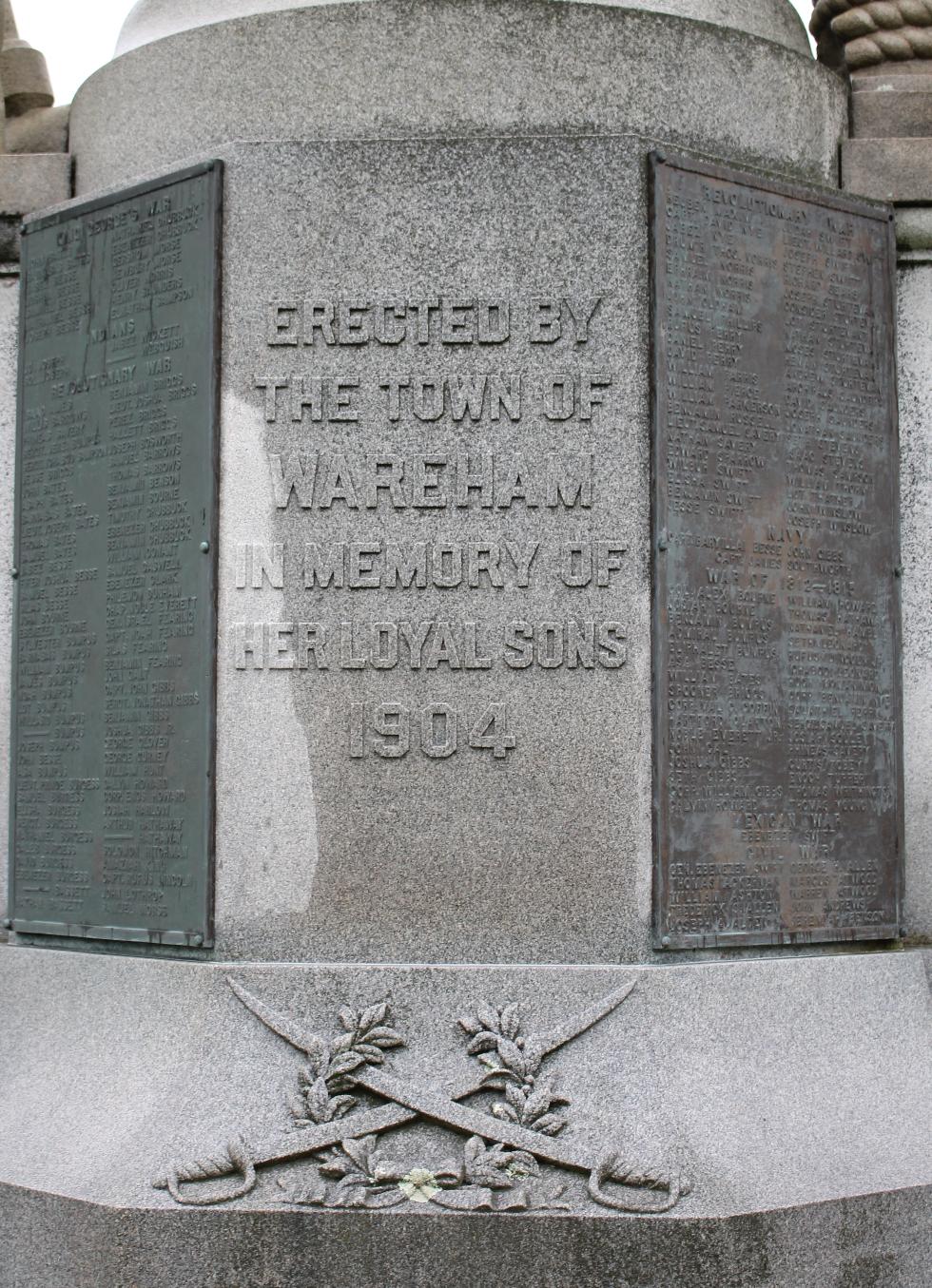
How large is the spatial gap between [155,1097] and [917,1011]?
2930mm

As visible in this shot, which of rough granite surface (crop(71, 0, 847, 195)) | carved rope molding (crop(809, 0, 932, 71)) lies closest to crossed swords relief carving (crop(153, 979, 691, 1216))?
rough granite surface (crop(71, 0, 847, 195))

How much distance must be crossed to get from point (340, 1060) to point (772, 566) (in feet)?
8.27

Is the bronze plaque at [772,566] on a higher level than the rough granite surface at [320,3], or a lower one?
lower

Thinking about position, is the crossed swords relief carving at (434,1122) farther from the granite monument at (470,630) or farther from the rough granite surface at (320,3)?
the rough granite surface at (320,3)

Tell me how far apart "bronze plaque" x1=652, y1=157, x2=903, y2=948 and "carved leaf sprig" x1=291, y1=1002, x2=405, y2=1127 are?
109 centimetres

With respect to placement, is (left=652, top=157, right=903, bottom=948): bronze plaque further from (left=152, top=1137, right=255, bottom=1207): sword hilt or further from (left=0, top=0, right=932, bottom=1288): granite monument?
(left=152, top=1137, right=255, bottom=1207): sword hilt

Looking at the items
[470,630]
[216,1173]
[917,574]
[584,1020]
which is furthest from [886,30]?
[216,1173]

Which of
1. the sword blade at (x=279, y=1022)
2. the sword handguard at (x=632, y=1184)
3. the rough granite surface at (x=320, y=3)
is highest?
the rough granite surface at (x=320, y=3)

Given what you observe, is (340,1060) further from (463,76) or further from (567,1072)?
(463,76)

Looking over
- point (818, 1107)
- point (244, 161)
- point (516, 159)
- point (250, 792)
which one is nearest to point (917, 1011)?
point (818, 1107)

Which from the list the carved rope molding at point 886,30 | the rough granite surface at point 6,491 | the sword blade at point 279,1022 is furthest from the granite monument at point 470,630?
the carved rope molding at point 886,30

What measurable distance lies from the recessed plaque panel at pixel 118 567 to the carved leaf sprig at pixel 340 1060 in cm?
71

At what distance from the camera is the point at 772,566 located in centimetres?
655

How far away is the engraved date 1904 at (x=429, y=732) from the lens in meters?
6.26
